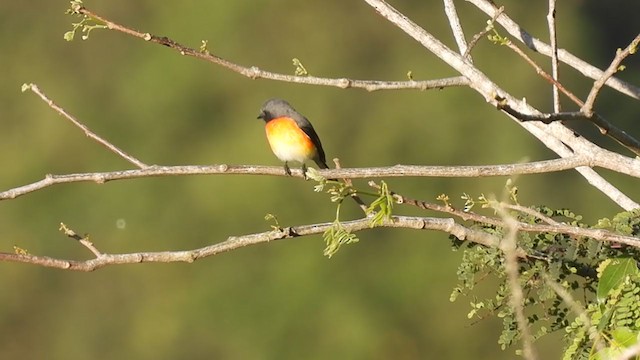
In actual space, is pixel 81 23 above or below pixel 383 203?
above

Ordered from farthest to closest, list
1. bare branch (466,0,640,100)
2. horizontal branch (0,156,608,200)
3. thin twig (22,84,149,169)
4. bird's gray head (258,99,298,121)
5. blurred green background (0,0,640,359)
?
blurred green background (0,0,640,359)
bird's gray head (258,99,298,121)
bare branch (466,0,640,100)
thin twig (22,84,149,169)
horizontal branch (0,156,608,200)

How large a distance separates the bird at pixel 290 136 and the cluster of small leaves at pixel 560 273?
2.35 meters

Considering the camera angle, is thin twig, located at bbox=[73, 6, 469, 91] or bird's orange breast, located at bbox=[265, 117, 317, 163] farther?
bird's orange breast, located at bbox=[265, 117, 317, 163]

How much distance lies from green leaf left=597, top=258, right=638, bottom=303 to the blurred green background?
9.77 metres

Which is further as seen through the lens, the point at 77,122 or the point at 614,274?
the point at 77,122

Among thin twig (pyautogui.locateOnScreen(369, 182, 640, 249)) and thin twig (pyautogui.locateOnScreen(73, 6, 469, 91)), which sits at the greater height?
thin twig (pyautogui.locateOnScreen(73, 6, 469, 91))

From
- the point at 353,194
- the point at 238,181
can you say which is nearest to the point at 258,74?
the point at 353,194

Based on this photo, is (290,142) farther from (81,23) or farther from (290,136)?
(81,23)

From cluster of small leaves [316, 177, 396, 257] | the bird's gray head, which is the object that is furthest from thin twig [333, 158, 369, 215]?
the bird's gray head

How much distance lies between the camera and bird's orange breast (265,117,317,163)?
563 cm

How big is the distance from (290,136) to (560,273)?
273cm

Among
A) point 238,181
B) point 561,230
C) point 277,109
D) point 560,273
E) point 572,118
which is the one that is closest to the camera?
point 572,118

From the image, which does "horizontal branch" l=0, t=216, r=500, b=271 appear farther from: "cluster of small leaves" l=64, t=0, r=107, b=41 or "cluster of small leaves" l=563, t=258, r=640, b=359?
"cluster of small leaves" l=64, t=0, r=107, b=41

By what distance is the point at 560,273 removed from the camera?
10.1ft
